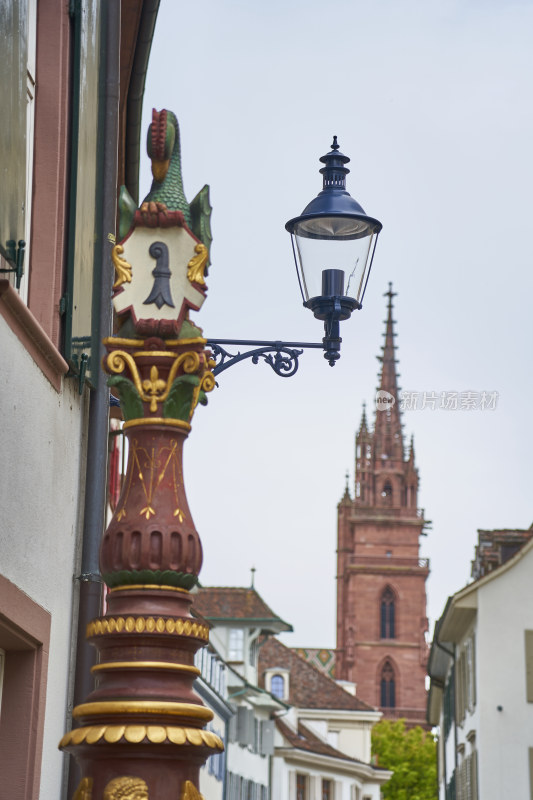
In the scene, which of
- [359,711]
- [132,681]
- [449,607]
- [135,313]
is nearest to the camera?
[132,681]

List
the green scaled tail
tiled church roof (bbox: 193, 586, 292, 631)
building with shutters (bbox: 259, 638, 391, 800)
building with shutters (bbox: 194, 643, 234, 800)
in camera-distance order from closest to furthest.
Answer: the green scaled tail
building with shutters (bbox: 194, 643, 234, 800)
tiled church roof (bbox: 193, 586, 292, 631)
building with shutters (bbox: 259, 638, 391, 800)

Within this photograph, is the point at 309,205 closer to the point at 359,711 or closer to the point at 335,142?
the point at 335,142

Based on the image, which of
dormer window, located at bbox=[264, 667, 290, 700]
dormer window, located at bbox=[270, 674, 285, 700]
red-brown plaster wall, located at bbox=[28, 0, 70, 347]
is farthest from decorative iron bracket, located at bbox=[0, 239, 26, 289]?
dormer window, located at bbox=[270, 674, 285, 700]

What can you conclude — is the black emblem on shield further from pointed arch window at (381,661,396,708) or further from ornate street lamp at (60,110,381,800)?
pointed arch window at (381,661,396,708)

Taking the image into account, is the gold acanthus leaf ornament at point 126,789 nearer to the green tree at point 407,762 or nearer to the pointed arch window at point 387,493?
the green tree at point 407,762

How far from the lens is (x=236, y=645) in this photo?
1656 inches

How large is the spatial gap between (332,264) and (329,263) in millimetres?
14

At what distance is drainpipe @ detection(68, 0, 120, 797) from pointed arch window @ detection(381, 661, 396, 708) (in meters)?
113

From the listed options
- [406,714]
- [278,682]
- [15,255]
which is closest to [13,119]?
[15,255]

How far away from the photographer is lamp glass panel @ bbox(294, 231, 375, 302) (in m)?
6.16

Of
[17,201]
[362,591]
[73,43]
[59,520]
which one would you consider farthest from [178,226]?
[362,591]

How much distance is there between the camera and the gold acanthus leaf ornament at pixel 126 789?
11.1 feet

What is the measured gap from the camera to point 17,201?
5.71 m

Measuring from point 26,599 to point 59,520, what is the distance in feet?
2.65
